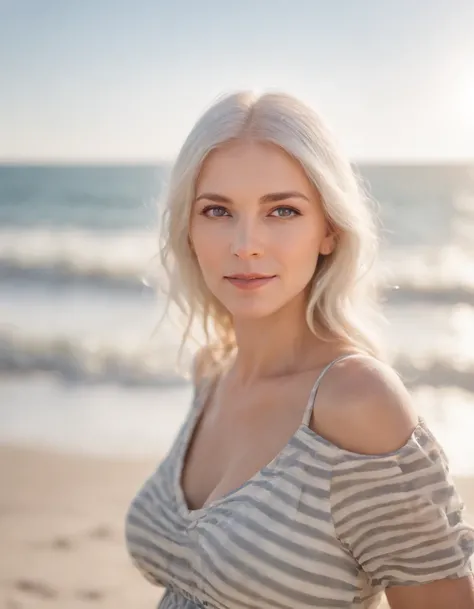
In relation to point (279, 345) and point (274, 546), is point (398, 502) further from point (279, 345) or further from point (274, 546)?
point (279, 345)

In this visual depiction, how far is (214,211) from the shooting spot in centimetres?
260

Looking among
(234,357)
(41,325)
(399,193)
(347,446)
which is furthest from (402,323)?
(399,193)

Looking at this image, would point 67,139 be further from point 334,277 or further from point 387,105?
point 334,277

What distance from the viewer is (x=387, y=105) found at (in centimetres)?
2523

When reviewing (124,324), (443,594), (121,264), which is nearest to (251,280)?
(443,594)

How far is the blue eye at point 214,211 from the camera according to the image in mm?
2576

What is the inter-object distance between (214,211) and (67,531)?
12.2 feet

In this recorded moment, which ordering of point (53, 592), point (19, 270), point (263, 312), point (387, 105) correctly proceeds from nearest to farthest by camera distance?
1. point (263, 312)
2. point (53, 592)
3. point (19, 270)
4. point (387, 105)

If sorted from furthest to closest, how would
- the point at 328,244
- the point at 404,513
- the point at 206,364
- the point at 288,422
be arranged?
the point at 206,364
the point at 328,244
the point at 288,422
the point at 404,513

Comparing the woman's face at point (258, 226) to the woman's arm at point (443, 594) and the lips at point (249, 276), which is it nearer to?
the lips at point (249, 276)

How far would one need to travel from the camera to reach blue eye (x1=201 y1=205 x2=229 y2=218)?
2576 millimetres

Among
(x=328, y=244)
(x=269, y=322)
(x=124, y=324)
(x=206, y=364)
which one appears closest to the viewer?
(x=328, y=244)

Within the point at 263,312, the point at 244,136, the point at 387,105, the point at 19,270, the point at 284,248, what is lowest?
the point at 19,270

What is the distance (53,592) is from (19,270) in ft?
43.5
